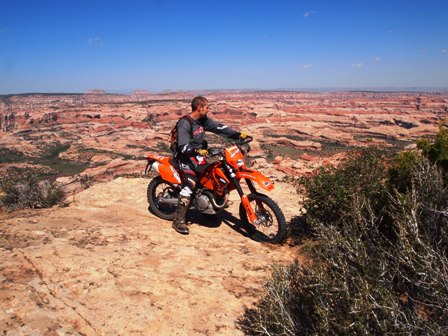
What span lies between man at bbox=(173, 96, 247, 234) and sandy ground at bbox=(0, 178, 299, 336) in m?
0.43

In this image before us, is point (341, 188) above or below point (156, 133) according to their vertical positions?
above

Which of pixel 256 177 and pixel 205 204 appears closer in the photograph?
pixel 256 177

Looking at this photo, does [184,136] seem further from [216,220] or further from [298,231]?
[298,231]

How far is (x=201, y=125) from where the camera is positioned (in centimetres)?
569

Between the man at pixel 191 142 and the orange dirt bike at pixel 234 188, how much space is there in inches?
5.8

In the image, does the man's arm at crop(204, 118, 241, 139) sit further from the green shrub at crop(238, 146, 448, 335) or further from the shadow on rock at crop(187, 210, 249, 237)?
the green shrub at crop(238, 146, 448, 335)

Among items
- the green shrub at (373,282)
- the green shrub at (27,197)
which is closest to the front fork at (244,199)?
the green shrub at (373,282)

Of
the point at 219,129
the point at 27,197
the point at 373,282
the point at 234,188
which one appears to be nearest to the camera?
the point at 373,282

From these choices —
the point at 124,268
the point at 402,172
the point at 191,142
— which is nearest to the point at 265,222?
the point at 191,142

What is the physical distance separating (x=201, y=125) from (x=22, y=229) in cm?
333

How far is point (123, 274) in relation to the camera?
386 cm

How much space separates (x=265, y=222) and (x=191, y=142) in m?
1.89

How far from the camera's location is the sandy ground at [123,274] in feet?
9.73

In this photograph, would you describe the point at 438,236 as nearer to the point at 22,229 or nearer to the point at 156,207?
the point at 156,207
